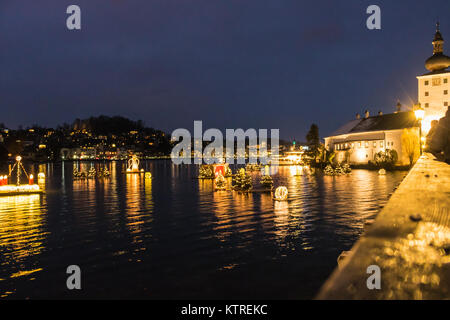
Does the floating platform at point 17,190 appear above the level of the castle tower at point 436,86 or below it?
below

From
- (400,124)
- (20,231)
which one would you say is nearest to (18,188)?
(20,231)

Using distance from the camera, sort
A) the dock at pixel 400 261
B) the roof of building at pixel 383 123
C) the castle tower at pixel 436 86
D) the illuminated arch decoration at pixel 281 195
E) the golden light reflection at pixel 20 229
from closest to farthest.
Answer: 1. the dock at pixel 400 261
2. the golden light reflection at pixel 20 229
3. the illuminated arch decoration at pixel 281 195
4. the castle tower at pixel 436 86
5. the roof of building at pixel 383 123

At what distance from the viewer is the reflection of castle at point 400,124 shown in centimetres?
7275

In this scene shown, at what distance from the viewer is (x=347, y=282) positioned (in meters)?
2.14

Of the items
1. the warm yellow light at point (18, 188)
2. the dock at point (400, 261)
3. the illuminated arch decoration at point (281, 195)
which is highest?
the dock at point (400, 261)

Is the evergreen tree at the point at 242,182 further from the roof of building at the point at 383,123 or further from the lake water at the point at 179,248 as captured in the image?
the roof of building at the point at 383,123

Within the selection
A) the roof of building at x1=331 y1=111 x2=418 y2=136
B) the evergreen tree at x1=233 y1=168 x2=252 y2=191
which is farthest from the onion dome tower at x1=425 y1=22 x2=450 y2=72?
the evergreen tree at x1=233 y1=168 x2=252 y2=191

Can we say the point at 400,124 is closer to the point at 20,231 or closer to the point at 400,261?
the point at 20,231

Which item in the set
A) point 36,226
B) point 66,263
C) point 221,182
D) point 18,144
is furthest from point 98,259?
point 18,144

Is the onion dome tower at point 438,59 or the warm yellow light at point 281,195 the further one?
the onion dome tower at point 438,59

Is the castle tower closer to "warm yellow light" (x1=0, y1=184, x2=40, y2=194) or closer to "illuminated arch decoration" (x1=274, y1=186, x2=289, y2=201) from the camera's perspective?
"illuminated arch decoration" (x1=274, y1=186, x2=289, y2=201)

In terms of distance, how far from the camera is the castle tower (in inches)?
2855

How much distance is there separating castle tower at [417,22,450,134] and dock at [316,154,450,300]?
77.5m

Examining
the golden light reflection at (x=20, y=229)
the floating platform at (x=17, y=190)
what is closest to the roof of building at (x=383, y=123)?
the floating platform at (x=17, y=190)
